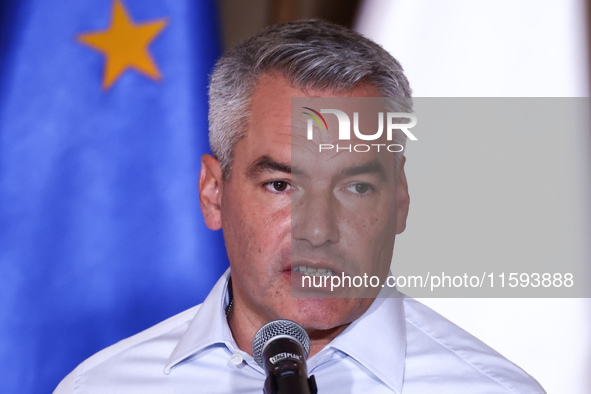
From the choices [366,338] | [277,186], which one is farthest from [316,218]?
[366,338]

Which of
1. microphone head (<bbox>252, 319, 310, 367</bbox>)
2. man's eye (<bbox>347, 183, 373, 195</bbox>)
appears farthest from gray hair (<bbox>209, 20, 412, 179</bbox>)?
microphone head (<bbox>252, 319, 310, 367</bbox>)

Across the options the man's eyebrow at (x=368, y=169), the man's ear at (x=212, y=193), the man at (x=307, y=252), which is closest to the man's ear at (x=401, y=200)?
the man at (x=307, y=252)

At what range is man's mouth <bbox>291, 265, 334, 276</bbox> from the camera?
1662 millimetres

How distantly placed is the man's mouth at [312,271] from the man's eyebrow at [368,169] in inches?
9.6

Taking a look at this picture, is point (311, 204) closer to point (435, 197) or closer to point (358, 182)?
point (358, 182)

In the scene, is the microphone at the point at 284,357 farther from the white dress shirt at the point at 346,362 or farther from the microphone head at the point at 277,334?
the white dress shirt at the point at 346,362

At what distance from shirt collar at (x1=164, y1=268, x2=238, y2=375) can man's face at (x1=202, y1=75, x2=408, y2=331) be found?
0.09 m

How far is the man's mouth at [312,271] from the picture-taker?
5.45 feet

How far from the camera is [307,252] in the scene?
1.66m

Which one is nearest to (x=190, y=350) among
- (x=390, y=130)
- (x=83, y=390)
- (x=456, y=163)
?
(x=83, y=390)

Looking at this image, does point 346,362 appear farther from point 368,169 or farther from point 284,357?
point 284,357

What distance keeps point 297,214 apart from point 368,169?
0.22 meters

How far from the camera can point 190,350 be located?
1794 millimetres

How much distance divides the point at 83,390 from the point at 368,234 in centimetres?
89
